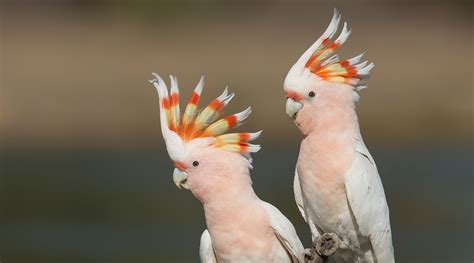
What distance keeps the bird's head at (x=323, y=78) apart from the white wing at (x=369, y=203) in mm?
308

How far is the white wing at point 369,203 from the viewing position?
17.5ft

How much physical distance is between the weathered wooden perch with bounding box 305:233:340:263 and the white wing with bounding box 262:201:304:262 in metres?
0.05

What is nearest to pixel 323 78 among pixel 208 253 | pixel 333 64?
pixel 333 64

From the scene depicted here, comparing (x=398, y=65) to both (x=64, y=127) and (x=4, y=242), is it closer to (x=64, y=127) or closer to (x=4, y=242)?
(x=64, y=127)

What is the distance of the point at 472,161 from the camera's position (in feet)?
46.7

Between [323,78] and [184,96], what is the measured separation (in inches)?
399

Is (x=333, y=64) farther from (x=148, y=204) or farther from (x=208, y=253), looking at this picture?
(x=148, y=204)

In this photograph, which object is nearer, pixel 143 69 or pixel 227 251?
pixel 227 251

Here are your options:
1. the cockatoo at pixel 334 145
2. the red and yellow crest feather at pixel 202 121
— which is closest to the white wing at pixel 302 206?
the cockatoo at pixel 334 145

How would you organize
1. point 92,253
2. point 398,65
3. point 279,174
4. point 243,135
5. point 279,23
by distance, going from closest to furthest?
point 243,135, point 92,253, point 279,174, point 398,65, point 279,23

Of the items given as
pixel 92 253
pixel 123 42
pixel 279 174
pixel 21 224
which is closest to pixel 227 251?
pixel 92 253

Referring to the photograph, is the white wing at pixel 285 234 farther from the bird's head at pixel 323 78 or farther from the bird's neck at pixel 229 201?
the bird's head at pixel 323 78

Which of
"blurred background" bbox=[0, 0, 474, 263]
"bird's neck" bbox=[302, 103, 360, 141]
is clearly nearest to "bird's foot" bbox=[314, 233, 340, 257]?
"bird's neck" bbox=[302, 103, 360, 141]

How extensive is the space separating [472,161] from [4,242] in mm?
6681
